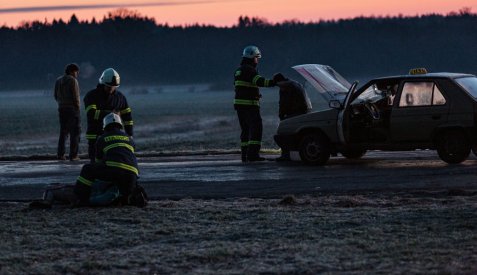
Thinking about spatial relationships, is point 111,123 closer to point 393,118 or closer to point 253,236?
point 253,236

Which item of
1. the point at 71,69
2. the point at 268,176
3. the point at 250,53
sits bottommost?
the point at 268,176

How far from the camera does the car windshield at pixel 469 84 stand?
16688 millimetres

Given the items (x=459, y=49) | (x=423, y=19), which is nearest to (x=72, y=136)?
(x=459, y=49)

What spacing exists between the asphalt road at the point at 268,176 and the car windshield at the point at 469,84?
111cm

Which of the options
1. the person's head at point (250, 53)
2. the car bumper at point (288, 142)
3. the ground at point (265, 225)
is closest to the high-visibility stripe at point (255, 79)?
the person's head at point (250, 53)

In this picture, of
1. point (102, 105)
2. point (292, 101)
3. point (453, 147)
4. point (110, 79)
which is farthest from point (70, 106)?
point (453, 147)

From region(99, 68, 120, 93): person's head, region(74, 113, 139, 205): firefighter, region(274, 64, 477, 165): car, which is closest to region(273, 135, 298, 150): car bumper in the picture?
region(274, 64, 477, 165): car

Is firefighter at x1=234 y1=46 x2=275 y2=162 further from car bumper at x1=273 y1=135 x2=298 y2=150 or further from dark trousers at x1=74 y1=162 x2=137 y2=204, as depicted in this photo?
dark trousers at x1=74 y1=162 x2=137 y2=204

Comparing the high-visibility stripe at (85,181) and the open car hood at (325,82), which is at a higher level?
the open car hood at (325,82)

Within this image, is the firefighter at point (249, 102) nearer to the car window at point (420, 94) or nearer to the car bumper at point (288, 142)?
the car bumper at point (288, 142)

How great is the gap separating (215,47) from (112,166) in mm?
161757

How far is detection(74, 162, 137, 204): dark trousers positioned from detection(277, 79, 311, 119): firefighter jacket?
240 inches

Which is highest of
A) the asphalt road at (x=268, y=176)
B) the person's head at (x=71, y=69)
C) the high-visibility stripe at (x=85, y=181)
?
the person's head at (x=71, y=69)

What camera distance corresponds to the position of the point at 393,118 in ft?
55.8
